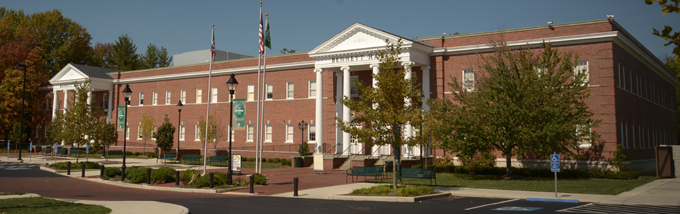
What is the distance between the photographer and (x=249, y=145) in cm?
4694

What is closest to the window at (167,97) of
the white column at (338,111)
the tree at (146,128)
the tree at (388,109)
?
the tree at (146,128)

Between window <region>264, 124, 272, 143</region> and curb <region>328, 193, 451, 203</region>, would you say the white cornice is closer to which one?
window <region>264, 124, 272, 143</region>

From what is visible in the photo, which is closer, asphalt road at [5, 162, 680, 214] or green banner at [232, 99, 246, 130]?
asphalt road at [5, 162, 680, 214]

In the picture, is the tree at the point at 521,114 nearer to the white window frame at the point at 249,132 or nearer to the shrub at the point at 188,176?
the shrub at the point at 188,176

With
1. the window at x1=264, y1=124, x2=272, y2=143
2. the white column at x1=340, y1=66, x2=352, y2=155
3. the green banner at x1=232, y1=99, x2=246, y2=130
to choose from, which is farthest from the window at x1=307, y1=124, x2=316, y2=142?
the green banner at x1=232, y1=99, x2=246, y2=130

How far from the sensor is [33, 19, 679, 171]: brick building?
1241 inches

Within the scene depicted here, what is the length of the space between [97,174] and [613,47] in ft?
106

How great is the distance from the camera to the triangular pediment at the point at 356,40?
118ft

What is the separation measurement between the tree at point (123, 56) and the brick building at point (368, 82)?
31726 millimetres

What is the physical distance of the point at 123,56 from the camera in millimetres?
89250

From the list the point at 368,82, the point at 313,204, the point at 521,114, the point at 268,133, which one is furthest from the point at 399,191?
the point at 268,133

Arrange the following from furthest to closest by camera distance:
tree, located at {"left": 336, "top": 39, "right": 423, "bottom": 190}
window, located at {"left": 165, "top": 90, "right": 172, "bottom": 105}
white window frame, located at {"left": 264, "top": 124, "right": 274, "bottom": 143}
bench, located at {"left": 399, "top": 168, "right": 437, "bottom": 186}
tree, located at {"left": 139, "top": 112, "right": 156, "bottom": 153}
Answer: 1. window, located at {"left": 165, "top": 90, "right": 172, "bottom": 105}
2. tree, located at {"left": 139, "top": 112, "right": 156, "bottom": 153}
3. white window frame, located at {"left": 264, "top": 124, "right": 274, "bottom": 143}
4. bench, located at {"left": 399, "top": 168, "right": 437, "bottom": 186}
5. tree, located at {"left": 336, "top": 39, "right": 423, "bottom": 190}

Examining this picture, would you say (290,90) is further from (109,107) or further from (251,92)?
(109,107)

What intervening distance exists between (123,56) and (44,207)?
81.5m
